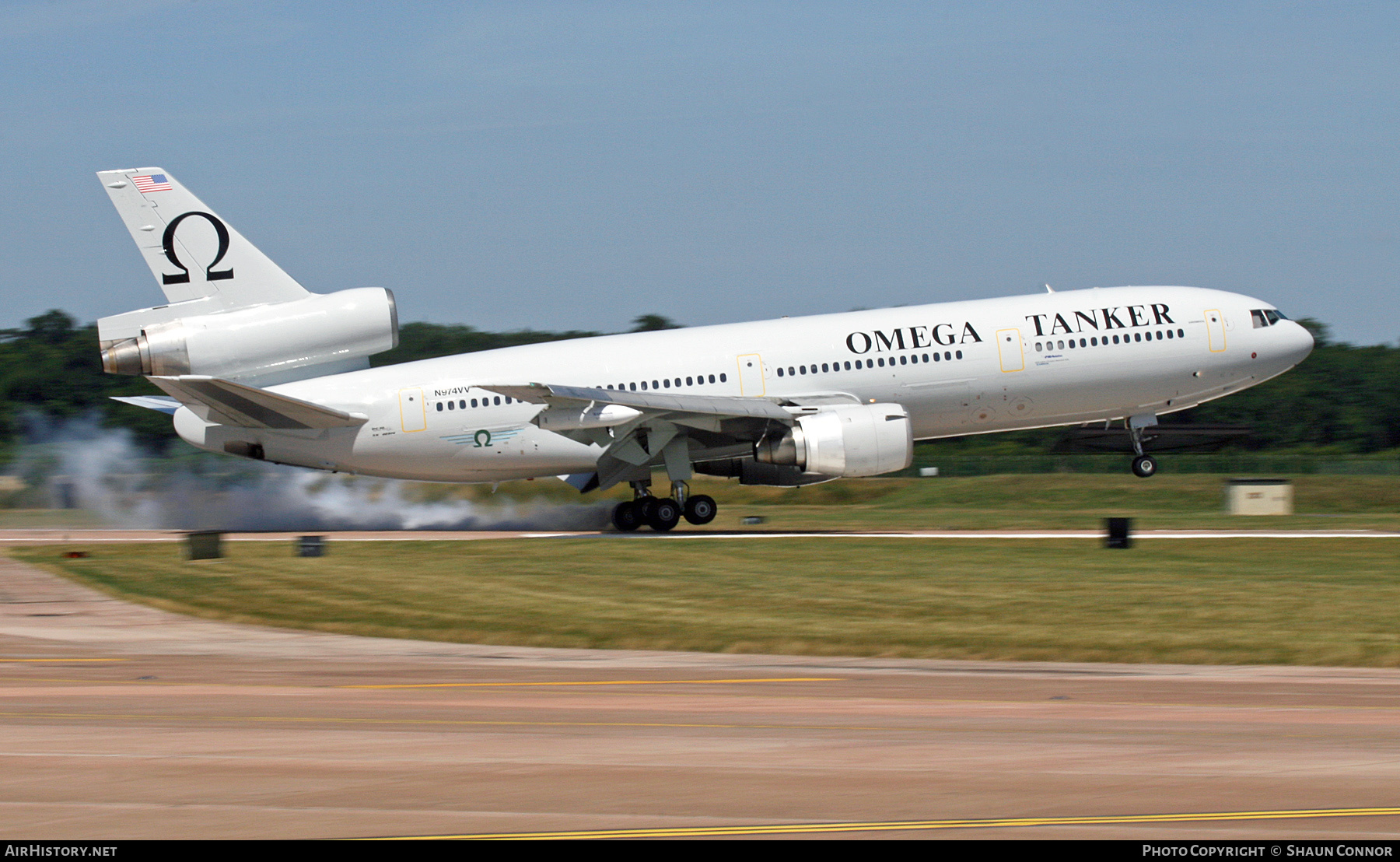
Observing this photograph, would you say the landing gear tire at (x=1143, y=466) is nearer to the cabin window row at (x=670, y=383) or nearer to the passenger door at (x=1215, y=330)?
the passenger door at (x=1215, y=330)

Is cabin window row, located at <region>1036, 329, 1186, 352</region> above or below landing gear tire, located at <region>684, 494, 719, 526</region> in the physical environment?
above

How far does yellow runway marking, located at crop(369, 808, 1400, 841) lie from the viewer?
7.24 meters

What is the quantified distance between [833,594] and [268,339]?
1642 centimetres

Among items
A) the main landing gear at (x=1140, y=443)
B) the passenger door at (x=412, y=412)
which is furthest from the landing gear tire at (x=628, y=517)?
the main landing gear at (x=1140, y=443)

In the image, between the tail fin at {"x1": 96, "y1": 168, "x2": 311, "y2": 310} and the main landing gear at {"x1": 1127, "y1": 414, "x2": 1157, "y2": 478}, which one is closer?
the tail fin at {"x1": 96, "y1": 168, "x2": 311, "y2": 310}

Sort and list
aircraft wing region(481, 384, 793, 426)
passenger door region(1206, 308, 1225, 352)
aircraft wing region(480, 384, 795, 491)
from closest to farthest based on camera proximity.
A: 1. aircraft wing region(481, 384, 793, 426)
2. aircraft wing region(480, 384, 795, 491)
3. passenger door region(1206, 308, 1225, 352)

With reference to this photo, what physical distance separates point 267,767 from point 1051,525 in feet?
86.4

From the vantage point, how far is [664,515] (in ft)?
104

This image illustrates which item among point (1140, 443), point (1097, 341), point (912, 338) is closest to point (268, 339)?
point (912, 338)

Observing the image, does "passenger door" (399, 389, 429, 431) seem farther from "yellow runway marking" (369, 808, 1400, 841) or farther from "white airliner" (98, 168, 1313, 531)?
"yellow runway marking" (369, 808, 1400, 841)

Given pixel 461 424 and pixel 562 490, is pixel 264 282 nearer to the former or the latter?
pixel 461 424

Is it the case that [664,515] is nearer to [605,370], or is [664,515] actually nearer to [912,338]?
[605,370]

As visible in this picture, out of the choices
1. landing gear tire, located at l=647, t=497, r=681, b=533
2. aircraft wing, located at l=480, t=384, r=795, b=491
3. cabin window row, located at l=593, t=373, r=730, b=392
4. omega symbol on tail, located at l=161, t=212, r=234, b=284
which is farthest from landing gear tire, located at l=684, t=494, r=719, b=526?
omega symbol on tail, located at l=161, t=212, r=234, b=284
